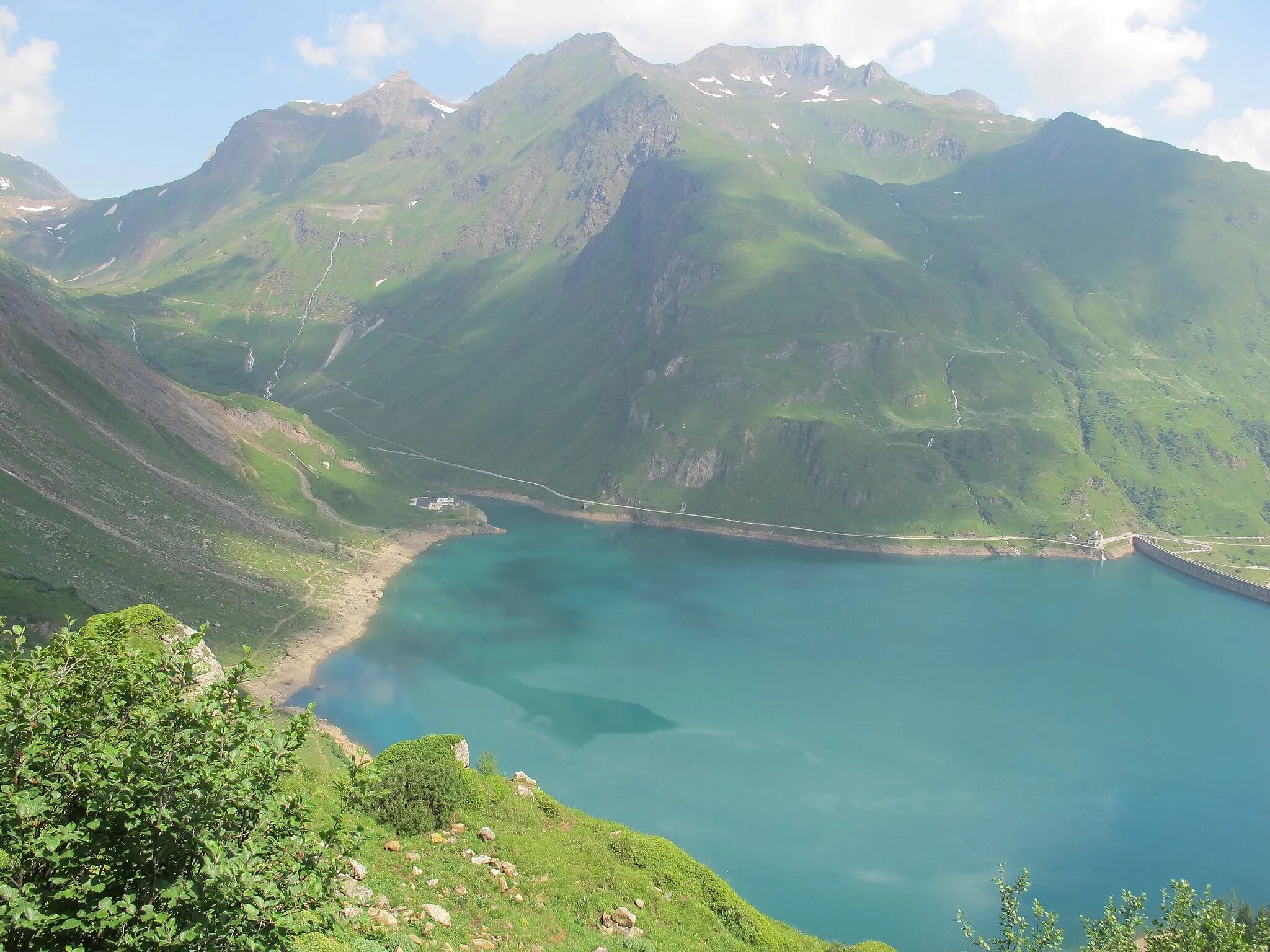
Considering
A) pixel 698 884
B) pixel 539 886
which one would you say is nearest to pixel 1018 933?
pixel 698 884

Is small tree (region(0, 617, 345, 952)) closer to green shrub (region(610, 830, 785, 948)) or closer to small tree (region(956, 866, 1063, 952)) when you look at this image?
green shrub (region(610, 830, 785, 948))

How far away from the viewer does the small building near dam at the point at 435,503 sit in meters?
180

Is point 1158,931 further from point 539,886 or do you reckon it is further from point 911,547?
point 911,547

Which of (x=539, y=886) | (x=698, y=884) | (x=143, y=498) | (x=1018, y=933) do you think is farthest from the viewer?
(x=143, y=498)

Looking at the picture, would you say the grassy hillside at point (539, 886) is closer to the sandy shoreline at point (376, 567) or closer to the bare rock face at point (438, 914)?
the bare rock face at point (438, 914)

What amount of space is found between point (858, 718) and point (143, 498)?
285ft

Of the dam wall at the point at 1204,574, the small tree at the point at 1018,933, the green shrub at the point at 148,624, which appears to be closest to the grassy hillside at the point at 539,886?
the small tree at the point at 1018,933

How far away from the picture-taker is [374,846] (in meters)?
30.7

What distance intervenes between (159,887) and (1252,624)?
173m

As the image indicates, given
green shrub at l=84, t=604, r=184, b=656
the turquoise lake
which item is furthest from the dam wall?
green shrub at l=84, t=604, r=184, b=656

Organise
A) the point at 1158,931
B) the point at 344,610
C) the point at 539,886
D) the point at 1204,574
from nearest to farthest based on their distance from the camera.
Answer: the point at 1158,931 < the point at 539,886 < the point at 344,610 < the point at 1204,574

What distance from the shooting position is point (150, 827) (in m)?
14.3

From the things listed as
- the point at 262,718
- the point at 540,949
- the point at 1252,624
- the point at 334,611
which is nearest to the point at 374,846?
the point at 540,949

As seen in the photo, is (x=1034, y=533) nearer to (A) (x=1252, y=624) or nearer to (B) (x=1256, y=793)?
(A) (x=1252, y=624)
